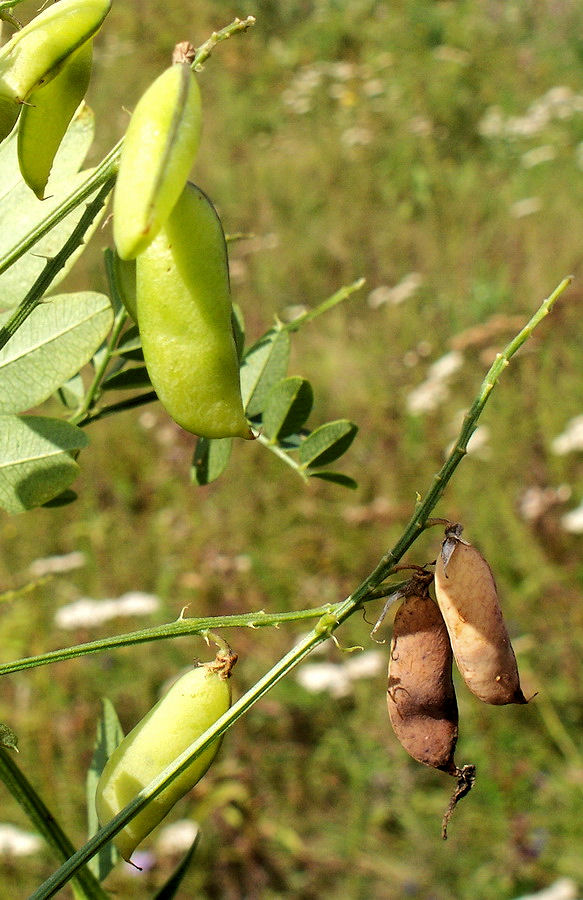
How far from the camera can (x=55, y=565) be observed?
9.80 feet

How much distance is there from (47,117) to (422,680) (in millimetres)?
397

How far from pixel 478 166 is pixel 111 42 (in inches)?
134

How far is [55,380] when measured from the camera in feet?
2.11

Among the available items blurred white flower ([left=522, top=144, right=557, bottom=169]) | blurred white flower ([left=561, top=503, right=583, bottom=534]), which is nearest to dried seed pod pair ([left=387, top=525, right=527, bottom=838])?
blurred white flower ([left=561, top=503, right=583, bottom=534])

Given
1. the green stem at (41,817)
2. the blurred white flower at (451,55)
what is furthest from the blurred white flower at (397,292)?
the green stem at (41,817)

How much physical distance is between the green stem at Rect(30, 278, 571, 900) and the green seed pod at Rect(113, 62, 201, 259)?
0.21m

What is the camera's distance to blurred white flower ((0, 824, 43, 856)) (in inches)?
83.1

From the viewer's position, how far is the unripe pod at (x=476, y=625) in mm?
558

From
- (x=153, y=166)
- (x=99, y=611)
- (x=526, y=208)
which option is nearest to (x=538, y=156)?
(x=526, y=208)

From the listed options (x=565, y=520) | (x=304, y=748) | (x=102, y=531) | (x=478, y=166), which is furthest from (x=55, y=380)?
(x=478, y=166)

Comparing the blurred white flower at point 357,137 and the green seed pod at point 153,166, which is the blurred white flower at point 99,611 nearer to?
the green seed pod at point 153,166

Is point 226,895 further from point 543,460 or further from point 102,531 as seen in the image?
point 543,460

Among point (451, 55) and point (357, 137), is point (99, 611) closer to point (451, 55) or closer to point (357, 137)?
point (357, 137)

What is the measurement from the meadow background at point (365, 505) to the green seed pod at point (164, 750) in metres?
1.81
